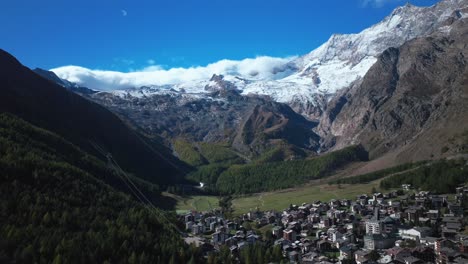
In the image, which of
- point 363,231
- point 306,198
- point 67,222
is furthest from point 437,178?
point 67,222

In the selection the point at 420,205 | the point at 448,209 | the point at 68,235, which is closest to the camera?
the point at 68,235

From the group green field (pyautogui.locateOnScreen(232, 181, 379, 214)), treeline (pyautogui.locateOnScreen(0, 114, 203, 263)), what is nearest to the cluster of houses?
green field (pyautogui.locateOnScreen(232, 181, 379, 214))

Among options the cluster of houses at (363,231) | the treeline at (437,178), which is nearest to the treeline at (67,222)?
the cluster of houses at (363,231)

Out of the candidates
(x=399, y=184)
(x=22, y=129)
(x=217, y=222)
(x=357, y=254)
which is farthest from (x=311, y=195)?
(x=22, y=129)

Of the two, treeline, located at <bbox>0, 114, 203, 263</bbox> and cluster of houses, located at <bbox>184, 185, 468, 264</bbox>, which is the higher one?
treeline, located at <bbox>0, 114, 203, 263</bbox>

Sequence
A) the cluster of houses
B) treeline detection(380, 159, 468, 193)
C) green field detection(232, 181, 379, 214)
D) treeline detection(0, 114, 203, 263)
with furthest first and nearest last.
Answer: green field detection(232, 181, 379, 214) < treeline detection(380, 159, 468, 193) < the cluster of houses < treeline detection(0, 114, 203, 263)

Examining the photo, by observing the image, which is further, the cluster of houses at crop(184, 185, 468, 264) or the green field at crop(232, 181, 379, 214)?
the green field at crop(232, 181, 379, 214)

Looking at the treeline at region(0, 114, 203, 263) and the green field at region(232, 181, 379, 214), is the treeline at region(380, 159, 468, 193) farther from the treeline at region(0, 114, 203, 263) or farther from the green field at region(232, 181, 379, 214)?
the treeline at region(0, 114, 203, 263)

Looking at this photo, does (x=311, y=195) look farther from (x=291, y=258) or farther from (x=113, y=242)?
(x=113, y=242)
